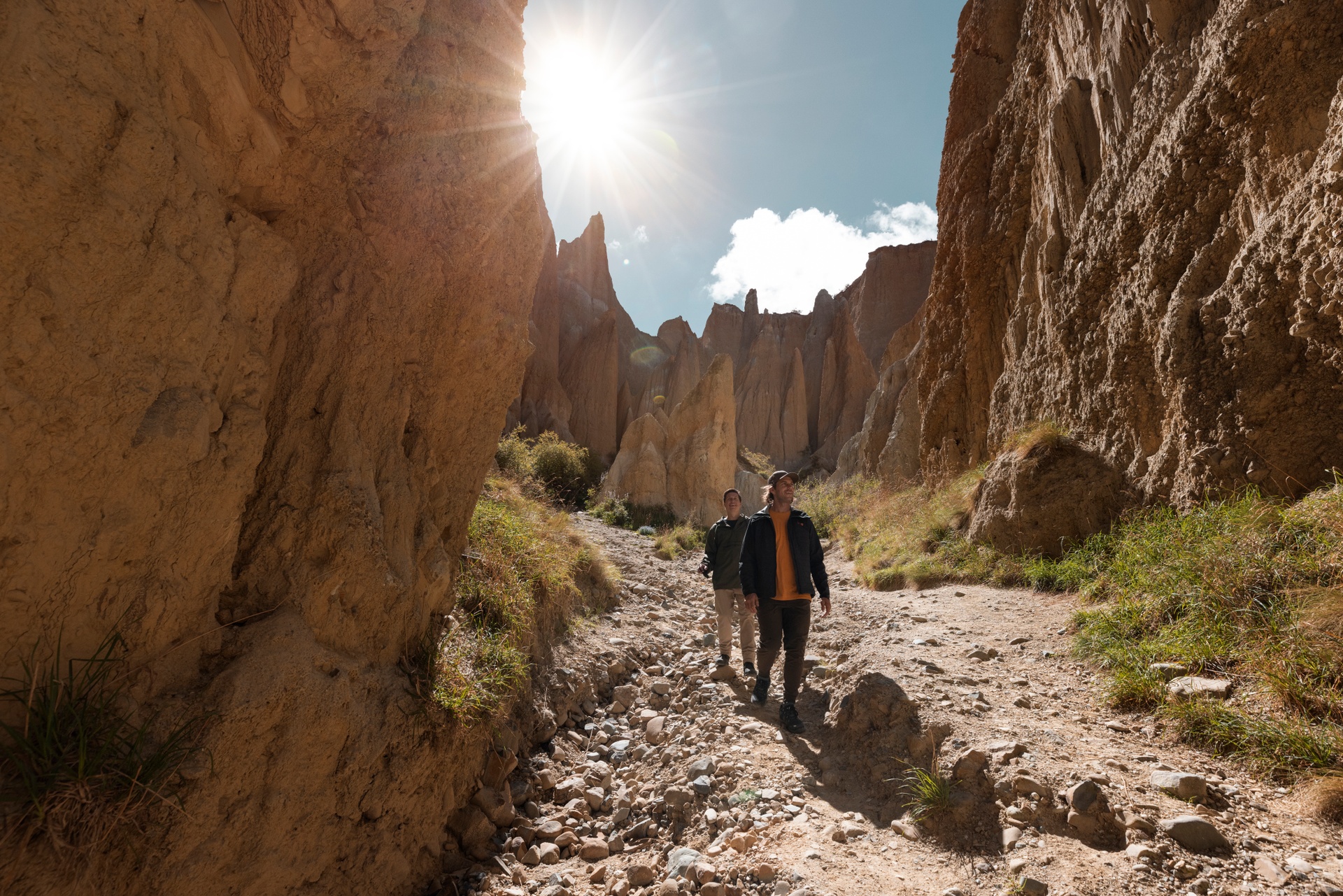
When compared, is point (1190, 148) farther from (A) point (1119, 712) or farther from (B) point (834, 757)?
(B) point (834, 757)

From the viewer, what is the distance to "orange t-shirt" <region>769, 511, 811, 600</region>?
4703 mm

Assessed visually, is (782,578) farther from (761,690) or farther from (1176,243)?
(1176,243)

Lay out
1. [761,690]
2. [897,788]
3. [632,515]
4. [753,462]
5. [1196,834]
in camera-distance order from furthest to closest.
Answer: [753,462] < [632,515] < [761,690] < [897,788] < [1196,834]

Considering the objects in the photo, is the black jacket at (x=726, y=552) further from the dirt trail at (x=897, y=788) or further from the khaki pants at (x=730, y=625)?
the dirt trail at (x=897, y=788)

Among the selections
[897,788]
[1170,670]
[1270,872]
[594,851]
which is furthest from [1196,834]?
[594,851]

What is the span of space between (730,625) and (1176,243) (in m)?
6.51

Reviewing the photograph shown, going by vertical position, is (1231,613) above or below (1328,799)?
above

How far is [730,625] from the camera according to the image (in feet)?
19.6

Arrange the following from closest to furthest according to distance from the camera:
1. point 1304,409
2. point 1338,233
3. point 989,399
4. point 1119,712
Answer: point 1119,712
point 1338,233
point 1304,409
point 989,399

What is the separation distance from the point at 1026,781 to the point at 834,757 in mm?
1304

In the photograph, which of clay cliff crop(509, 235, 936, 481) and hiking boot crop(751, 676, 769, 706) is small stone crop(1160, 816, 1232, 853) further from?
clay cliff crop(509, 235, 936, 481)

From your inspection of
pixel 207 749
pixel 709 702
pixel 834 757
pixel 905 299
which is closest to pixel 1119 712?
pixel 834 757

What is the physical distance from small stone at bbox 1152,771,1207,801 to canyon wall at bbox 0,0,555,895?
146 inches

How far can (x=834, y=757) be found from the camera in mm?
3938
